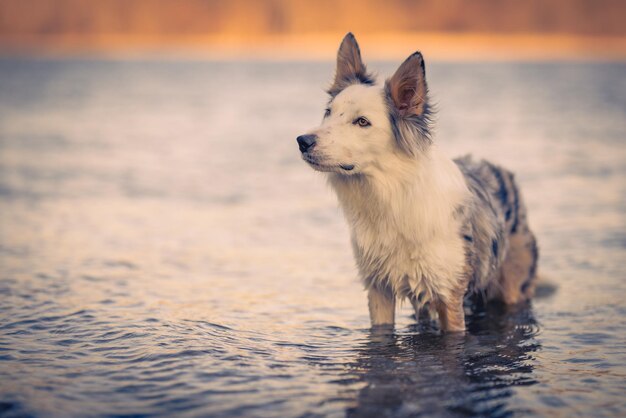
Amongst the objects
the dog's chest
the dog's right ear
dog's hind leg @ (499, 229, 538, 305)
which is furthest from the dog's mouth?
dog's hind leg @ (499, 229, 538, 305)

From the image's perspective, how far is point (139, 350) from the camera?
19.1 feet

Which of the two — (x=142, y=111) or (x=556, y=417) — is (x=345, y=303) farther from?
(x=142, y=111)

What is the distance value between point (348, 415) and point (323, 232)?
613 centimetres

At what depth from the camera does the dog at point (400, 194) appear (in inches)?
221

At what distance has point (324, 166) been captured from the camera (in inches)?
219

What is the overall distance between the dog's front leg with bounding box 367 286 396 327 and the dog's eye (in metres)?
1.42

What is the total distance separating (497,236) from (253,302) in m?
2.49

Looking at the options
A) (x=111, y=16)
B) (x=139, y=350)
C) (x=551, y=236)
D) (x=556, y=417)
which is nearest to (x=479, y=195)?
(x=556, y=417)

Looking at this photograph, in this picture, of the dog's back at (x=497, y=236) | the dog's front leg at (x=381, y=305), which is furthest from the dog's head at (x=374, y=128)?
the dog's front leg at (x=381, y=305)

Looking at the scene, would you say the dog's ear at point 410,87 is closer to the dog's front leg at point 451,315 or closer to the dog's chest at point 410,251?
the dog's chest at point 410,251

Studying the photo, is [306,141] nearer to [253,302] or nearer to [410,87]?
[410,87]

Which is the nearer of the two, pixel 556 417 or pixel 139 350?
pixel 556 417

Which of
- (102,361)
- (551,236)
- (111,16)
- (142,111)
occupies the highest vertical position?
(111,16)

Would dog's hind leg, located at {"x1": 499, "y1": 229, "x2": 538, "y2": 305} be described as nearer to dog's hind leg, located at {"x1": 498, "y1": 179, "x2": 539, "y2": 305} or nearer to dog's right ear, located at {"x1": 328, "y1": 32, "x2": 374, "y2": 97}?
dog's hind leg, located at {"x1": 498, "y1": 179, "x2": 539, "y2": 305}
